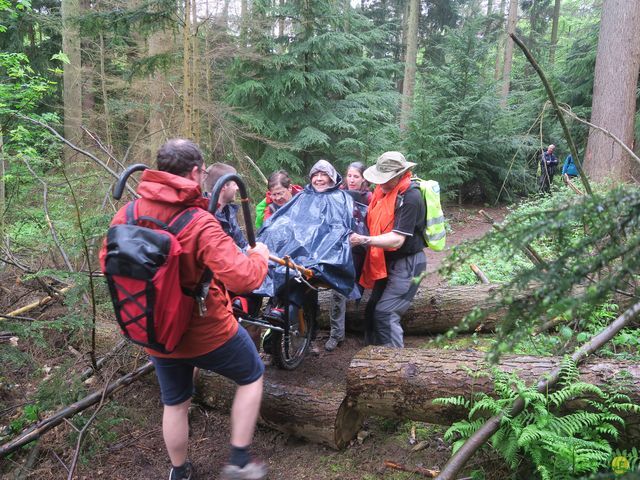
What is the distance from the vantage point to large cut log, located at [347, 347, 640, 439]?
277cm

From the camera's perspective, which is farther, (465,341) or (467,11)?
(467,11)

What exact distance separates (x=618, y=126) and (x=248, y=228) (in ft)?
31.0

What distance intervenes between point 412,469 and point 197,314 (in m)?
1.85

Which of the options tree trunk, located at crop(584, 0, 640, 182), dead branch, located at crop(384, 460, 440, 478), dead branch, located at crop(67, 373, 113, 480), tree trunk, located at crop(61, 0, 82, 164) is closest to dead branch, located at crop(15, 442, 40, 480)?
dead branch, located at crop(67, 373, 113, 480)

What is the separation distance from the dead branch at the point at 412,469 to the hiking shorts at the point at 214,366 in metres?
1.14

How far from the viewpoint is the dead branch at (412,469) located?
111 inches

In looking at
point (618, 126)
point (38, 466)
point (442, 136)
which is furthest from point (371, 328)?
point (442, 136)

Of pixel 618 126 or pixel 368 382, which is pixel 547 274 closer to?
pixel 368 382

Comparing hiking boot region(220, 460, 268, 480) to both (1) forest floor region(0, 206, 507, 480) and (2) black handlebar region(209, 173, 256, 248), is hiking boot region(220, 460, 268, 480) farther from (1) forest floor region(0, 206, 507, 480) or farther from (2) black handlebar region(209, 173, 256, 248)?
(2) black handlebar region(209, 173, 256, 248)

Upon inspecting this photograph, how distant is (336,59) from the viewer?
12.0 metres

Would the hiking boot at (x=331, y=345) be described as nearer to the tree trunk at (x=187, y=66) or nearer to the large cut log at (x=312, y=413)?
the large cut log at (x=312, y=413)

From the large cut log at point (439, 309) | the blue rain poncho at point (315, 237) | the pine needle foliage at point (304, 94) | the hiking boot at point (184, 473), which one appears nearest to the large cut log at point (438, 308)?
the large cut log at point (439, 309)

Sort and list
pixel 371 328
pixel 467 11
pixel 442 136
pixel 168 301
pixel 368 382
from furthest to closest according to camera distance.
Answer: pixel 467 11 < pixel 442 136 < pixel 371 328 < pixel 368 382 < pixel 168 301

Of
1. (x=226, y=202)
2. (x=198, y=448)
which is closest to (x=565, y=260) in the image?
(x=226, y=202)
